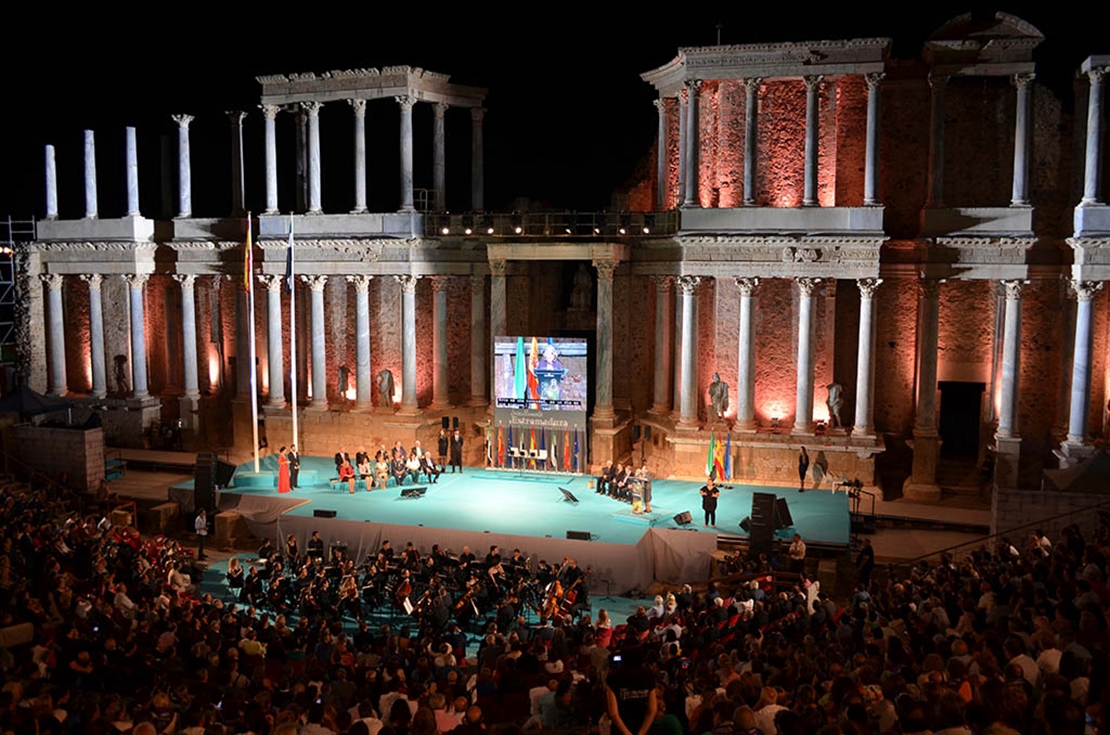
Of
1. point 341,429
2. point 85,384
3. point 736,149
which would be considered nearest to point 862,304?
point 736,149

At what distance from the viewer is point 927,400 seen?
32.5m

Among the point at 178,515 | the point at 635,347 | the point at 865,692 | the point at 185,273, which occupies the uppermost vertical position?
the point at 185,273

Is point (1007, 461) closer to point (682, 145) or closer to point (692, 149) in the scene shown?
point (692, 149)

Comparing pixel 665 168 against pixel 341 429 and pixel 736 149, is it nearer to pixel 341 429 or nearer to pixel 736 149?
pixel 736 149

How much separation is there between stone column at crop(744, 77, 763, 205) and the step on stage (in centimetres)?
979

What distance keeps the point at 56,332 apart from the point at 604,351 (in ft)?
77.7

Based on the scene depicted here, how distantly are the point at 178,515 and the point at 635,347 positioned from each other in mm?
16913

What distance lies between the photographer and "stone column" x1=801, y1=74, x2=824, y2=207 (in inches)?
1270

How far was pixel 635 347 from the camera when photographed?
37500 millimetres

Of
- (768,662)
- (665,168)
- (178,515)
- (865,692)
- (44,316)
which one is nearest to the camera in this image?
(865,692)

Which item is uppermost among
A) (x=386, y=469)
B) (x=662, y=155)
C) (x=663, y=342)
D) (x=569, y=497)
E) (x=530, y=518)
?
(x=662, y=155)

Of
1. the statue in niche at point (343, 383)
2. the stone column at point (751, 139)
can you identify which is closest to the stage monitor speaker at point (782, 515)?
the stone column at point (751, 139)

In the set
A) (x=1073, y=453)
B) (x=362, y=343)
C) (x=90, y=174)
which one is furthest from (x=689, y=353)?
(x=90, y=174)

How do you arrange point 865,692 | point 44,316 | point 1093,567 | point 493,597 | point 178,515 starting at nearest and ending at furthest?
point 865,692, point 1093,567, point 493,597, point 178,515, point 44,316
